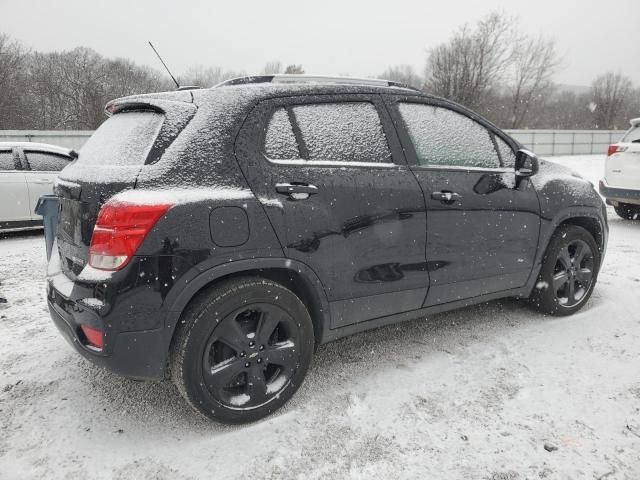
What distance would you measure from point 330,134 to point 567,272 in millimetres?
2419

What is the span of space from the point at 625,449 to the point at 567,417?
0.30 m

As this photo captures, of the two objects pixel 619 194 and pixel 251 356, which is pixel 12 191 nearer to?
pixel 251 356

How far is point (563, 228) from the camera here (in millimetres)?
3812

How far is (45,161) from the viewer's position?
25.2ft

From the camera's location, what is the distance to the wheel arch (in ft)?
7.32

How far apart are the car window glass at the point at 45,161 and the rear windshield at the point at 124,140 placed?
572cm

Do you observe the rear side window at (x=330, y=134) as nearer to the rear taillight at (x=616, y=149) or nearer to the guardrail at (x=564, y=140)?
the rear taillight at (x=616, y=149)

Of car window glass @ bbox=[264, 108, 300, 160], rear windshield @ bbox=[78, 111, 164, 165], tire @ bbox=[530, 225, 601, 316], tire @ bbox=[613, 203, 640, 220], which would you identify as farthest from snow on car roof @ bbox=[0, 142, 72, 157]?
tire @ bbox=[613, 203, 640, 220]

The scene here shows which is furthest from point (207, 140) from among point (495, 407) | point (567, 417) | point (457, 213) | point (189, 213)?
point (567, 417)

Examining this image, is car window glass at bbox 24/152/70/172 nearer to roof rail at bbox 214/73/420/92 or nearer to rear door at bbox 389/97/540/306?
roof rail at bbox 214/73/420/92

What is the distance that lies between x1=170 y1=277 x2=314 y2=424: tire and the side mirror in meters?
1.96

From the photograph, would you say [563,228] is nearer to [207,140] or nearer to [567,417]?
[567,417]

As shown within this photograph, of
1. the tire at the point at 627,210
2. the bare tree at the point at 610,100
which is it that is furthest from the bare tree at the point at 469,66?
the tire at the point at 627,210

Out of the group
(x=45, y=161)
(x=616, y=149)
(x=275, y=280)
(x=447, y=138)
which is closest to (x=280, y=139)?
(x=275, y=280)
